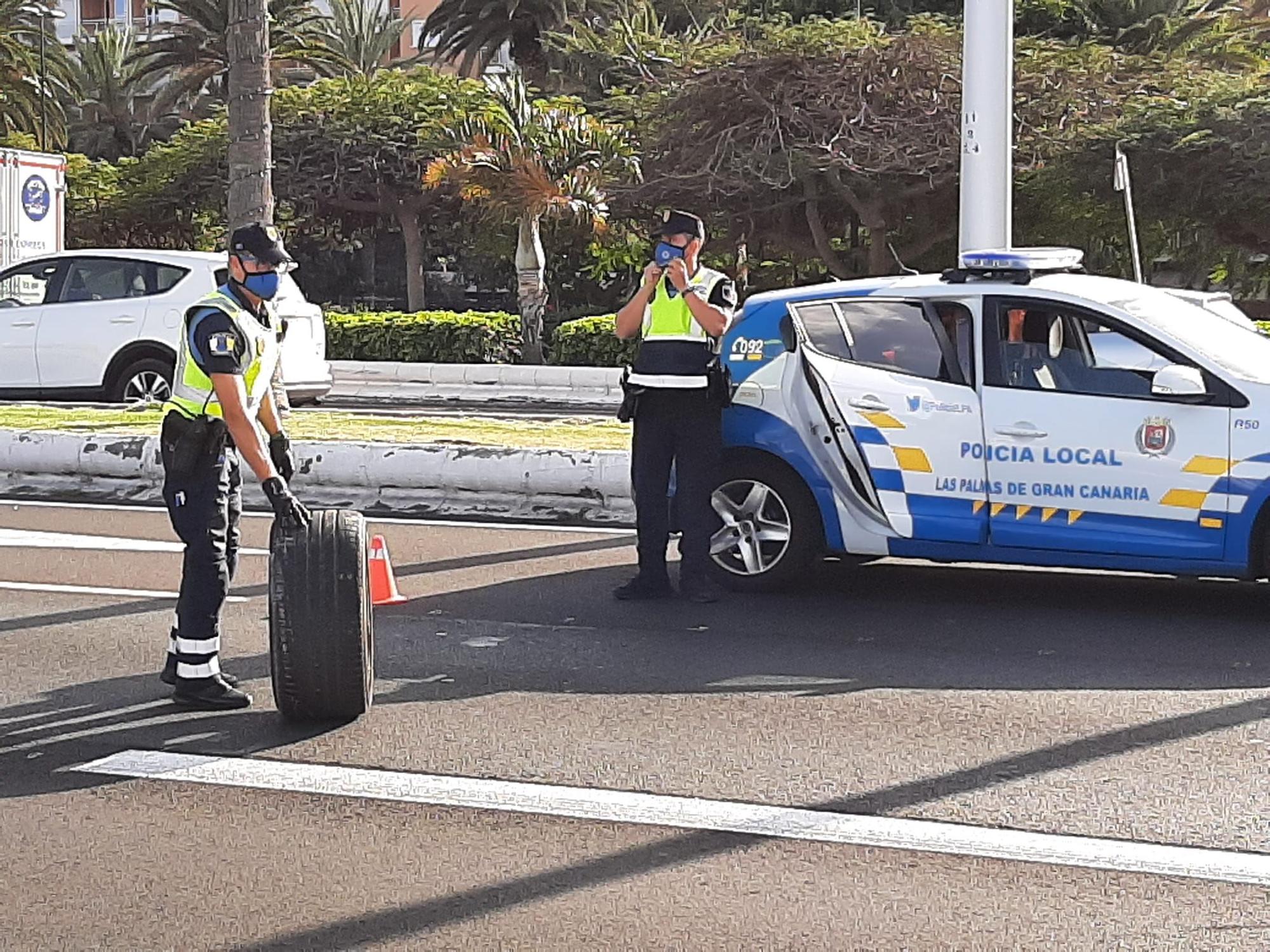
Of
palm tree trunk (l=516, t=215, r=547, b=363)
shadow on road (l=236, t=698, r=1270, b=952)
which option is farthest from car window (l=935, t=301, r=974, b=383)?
palm tree trunk (l=516, t=215, r=547, b=363)

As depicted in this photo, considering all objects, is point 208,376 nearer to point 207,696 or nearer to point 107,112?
point 207,696

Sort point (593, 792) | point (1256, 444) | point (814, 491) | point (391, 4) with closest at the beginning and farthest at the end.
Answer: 1. point (593, 792)
2. point (1256, 444)
3. point (814, 491)
4. point (391, 4)

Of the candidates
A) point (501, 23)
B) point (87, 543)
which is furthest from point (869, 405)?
point (501, 23)

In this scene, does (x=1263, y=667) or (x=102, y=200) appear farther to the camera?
(x=102, y=200)

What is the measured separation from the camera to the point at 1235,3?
37.2m

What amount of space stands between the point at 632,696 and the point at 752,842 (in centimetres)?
174

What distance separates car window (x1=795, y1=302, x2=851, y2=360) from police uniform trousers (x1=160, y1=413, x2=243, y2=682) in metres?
3.12

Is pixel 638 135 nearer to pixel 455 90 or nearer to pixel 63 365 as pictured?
pixel 455 90

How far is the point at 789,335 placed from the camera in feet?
28.3

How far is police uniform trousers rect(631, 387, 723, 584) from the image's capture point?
27.3ft

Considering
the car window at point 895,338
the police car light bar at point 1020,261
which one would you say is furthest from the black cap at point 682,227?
the police car light bar at point 1020,261

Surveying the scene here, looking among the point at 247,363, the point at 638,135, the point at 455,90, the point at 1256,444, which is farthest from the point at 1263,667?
the point at 455,90

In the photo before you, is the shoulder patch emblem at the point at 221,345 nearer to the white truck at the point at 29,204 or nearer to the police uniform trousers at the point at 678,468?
the police uniform trousers at the point at 678,468

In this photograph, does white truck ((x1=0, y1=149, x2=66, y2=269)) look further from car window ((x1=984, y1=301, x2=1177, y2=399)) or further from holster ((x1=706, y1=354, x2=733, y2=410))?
car window ((x1=984, y1=301, x2=1177, y2=399))
